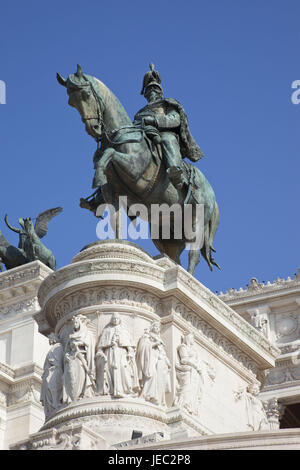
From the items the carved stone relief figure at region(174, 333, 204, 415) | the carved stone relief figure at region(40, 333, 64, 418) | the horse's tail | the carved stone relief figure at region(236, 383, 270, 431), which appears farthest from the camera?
the horse's tail

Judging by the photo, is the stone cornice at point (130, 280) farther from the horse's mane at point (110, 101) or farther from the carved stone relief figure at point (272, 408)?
the carved stone relief figure at point (272, 408)

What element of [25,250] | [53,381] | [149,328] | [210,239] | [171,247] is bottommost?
[53,381]

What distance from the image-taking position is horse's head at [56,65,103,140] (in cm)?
2231

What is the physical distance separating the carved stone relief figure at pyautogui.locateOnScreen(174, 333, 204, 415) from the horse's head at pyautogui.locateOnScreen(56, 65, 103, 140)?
4.64 meters

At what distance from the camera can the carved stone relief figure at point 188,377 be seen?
1909 centimetres

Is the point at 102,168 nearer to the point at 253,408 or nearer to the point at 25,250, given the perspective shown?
the point at 253,408

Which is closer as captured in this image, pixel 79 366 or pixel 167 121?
pixel 79 366

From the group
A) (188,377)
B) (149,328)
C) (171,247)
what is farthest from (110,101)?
(188,377)

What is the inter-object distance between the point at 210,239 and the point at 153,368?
513cm

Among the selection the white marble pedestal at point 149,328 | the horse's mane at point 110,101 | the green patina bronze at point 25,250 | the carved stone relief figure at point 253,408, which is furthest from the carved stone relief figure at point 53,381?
the green patina bronze at point 25,250

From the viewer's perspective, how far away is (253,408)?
69.8ft

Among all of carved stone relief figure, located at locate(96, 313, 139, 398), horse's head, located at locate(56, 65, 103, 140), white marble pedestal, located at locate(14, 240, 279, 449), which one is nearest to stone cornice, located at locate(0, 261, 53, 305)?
horse's head, located at locate(56, 65, 103, 140)

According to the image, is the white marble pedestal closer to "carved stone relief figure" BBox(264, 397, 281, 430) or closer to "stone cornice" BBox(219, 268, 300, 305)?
"carved stone relief figure" BBox(264, 397, 281, 430)
